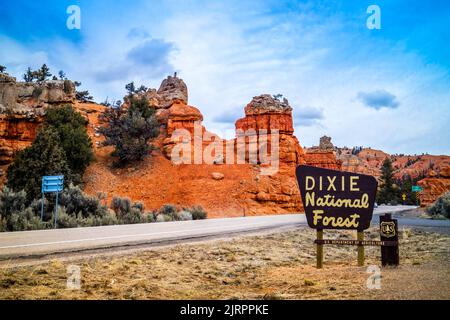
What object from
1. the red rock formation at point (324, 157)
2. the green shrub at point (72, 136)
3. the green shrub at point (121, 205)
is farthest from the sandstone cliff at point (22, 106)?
the red rock formation at point (324, 157)

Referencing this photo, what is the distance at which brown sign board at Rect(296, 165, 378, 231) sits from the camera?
734cm

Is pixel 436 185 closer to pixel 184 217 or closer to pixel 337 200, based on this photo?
pixel 184 217

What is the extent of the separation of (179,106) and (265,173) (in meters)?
15.3

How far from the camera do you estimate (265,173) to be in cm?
4344

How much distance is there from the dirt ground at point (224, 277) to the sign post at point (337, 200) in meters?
0.77

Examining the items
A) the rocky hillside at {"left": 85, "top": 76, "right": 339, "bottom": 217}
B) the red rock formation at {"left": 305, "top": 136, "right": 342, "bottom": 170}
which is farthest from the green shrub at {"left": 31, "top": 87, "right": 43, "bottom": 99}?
the red rock formation at {"left": 305, "top": 136, "right": 342, "bottom": 170}

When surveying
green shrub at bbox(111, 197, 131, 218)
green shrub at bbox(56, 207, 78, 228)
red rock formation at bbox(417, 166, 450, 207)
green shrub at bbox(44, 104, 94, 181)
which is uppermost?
green shrub at bbox(44, 104, 94, 181)

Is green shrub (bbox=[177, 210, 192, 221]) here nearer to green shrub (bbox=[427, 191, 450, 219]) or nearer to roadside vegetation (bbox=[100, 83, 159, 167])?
roadside vegetation (bbox=[100, 83, 159, 167])

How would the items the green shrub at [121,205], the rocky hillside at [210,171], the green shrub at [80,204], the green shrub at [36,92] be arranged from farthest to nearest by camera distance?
the green shrub at [36,92]
the rocky hillside at [210,171]
the green shrub at [121,205]
the green shrub at [80,204]

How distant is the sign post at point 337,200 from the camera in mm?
7316

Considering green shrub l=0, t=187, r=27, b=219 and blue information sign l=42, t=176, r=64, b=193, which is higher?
blue information sign l=42, t=176, r=64, b=193

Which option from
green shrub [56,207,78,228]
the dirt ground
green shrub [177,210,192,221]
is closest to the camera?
the dirt ground

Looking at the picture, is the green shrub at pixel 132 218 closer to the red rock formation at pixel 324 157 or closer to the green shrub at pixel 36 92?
the green shrub at pixel 36 92

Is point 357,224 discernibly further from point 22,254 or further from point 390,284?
point 22,254
